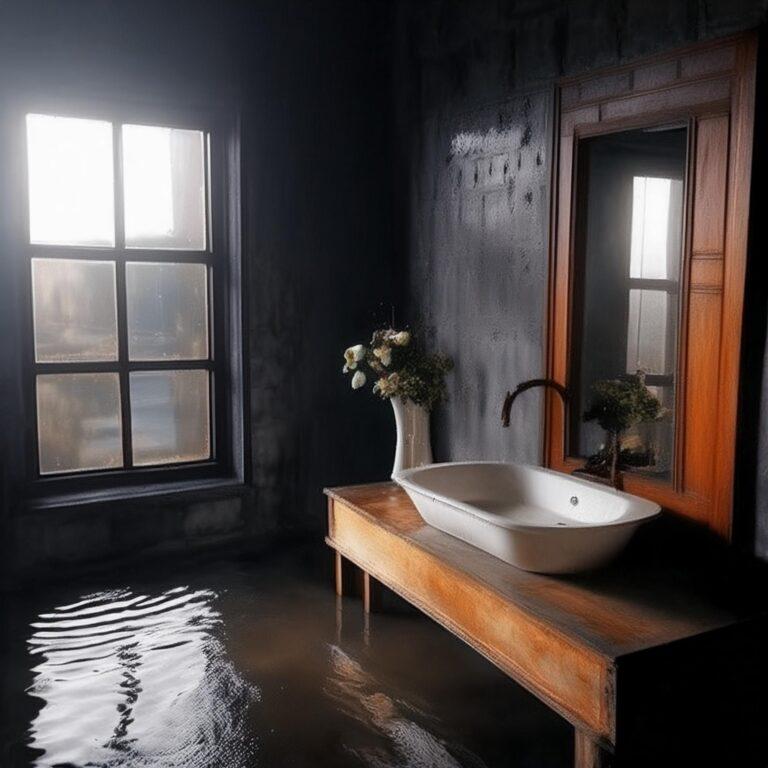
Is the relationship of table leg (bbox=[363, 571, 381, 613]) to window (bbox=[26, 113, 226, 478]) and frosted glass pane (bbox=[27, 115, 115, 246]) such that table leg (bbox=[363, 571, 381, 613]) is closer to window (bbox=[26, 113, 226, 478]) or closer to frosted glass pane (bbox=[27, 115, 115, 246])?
window (bbox=[26, 113, 226, 478])

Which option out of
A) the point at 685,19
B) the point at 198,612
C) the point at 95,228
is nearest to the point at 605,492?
the point at 685,19

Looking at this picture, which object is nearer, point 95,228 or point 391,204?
point 95,228

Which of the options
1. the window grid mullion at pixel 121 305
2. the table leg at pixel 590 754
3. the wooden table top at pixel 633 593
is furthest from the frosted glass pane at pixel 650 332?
the window grid mullion at pixel 121 305

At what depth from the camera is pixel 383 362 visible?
3.53 m

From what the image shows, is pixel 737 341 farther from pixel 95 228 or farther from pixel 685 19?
pixel 95 228

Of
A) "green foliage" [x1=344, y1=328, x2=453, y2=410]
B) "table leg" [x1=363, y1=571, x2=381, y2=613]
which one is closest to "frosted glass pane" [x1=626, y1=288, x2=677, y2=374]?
"green foliage" [x1=344, y1=328, x2=453, y2=410]

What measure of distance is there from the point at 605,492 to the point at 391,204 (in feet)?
7.34

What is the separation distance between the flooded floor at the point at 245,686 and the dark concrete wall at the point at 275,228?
38cm

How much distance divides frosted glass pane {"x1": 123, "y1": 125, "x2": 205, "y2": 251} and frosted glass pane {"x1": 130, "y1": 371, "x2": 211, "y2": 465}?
650 mm

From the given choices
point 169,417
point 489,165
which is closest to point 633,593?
point 489,165

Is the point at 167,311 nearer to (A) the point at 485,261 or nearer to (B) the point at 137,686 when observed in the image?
(A) the point at 485,261

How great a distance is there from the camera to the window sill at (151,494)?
360 cm

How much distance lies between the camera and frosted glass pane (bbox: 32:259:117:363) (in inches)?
143

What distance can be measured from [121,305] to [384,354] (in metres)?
1.29
